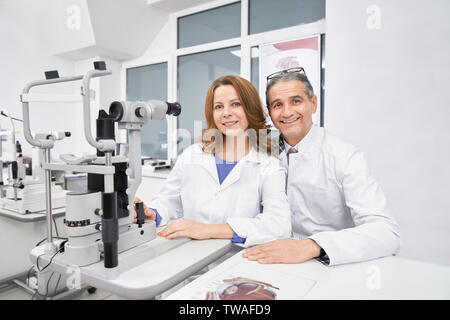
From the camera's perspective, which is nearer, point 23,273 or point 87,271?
point 87,271

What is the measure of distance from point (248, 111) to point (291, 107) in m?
0.21

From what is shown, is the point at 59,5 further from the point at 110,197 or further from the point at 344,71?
the point at 110,197

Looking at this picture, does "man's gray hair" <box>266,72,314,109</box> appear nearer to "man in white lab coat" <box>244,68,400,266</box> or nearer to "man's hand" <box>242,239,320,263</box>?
"man in white lab coat" <box>244,68,400,266</box>

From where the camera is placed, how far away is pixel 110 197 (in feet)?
2.31

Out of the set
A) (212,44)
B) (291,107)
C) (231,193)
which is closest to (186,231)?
(231,193)

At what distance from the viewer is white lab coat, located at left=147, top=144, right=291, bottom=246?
116cm

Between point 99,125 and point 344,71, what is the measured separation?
1.84m

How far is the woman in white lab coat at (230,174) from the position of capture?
1.22 m

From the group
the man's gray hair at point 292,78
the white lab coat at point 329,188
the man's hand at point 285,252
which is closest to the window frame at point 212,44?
the man's gray hair at point 292,78

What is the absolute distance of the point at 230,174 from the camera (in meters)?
1.28

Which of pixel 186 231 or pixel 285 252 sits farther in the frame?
pixel 186 231

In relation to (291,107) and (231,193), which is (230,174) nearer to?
(231,193)

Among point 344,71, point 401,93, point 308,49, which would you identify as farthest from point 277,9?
point 401,93

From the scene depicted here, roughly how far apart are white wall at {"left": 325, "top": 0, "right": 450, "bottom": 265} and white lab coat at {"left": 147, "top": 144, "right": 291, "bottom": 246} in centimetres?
104
